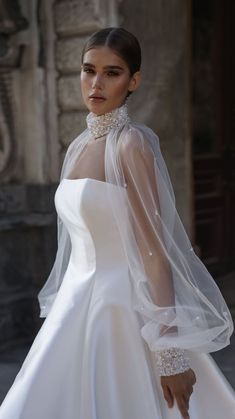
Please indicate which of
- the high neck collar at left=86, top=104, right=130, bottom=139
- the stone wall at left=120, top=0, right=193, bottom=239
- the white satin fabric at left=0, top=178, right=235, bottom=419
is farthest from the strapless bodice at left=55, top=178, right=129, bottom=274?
the stone wall at left=120, top=0, right=193, bottom=239

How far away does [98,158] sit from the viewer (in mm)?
2043

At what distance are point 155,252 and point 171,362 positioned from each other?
0.99 feet

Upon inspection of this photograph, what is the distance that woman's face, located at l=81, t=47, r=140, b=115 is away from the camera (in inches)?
77.8

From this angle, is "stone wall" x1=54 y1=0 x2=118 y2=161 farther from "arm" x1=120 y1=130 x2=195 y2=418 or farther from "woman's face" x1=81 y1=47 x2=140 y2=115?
"arm" x1=120 y1=130 x2=195 y2=418

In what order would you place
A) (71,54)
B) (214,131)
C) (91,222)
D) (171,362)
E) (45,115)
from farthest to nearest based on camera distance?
(214,131) < (45,115) < (71,54) < (91,222) < (171,362)

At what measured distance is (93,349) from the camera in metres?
1.98

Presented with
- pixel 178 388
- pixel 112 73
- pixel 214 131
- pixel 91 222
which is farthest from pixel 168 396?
pixel 214 131

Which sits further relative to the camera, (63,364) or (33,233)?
(33,233)

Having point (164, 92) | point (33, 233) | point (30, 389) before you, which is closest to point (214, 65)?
point (164, 92)

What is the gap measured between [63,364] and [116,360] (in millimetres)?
151

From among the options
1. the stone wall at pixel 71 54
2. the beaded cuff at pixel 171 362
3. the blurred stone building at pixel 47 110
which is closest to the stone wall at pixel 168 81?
the blurred stone building at pixel 47 110

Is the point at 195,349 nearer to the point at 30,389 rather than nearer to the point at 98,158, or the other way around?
the point at 30,389

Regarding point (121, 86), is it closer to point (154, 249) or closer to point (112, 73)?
point (112, 73)

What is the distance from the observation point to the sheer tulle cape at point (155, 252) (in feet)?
6.28
